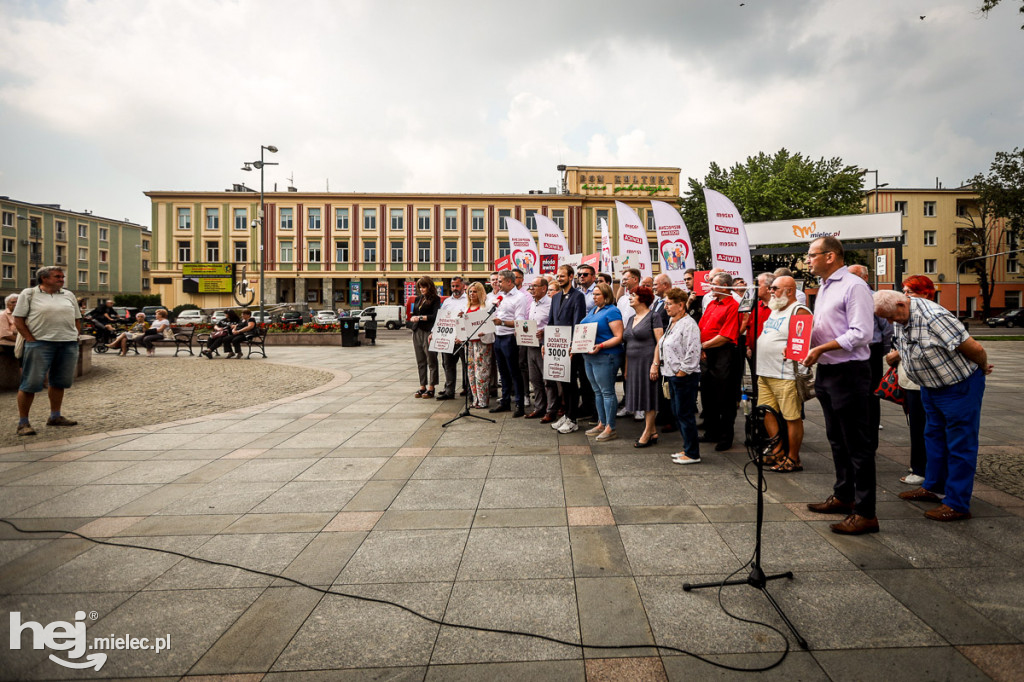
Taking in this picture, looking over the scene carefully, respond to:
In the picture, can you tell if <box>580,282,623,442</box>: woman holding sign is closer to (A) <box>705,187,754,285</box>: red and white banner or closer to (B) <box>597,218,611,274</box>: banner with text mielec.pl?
(A) <box>705,187,754,285</box>: red and white banner

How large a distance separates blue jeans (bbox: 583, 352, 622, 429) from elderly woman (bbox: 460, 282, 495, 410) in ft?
7.61

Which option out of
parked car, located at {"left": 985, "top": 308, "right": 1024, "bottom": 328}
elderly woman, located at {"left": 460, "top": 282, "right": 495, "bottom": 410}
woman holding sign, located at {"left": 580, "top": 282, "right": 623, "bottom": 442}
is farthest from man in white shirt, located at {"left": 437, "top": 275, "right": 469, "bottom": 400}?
parked car, located at {"left": 985, "top": 308, "right": 1024, "bottom": 328}

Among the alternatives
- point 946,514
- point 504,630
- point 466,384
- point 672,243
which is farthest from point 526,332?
point 504,630

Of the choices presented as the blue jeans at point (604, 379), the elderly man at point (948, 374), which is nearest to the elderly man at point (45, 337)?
the blue jeans at point (604, 379)

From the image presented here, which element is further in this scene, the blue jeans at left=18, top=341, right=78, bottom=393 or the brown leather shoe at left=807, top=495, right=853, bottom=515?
the blue jeans at left=18, top=341, right=78, bottom=393

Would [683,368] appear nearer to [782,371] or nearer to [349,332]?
[782,371]

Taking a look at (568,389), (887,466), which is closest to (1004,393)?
(887,466)

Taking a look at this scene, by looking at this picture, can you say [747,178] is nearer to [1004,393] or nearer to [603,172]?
[1004,393]

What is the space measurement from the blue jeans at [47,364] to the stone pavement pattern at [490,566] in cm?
155

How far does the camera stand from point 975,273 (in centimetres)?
5359

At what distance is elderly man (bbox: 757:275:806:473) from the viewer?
5.14 meters

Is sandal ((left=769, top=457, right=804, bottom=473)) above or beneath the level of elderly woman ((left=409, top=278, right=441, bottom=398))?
beneath

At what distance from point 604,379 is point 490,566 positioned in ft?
11.2

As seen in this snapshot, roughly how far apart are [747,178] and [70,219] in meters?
82.7
